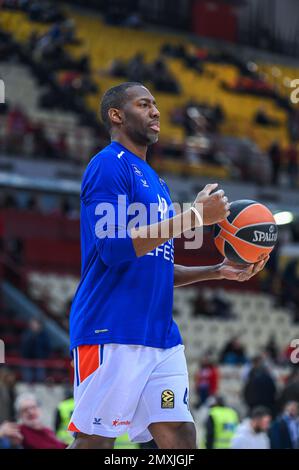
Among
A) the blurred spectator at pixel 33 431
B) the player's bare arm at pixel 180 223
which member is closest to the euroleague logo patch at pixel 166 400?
the player's bare arm at pixel 180 223

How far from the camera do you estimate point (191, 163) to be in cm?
2631

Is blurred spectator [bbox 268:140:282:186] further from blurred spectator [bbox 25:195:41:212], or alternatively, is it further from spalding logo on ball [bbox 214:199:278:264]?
spalding logo on ball [bbox 214:199:278:264]

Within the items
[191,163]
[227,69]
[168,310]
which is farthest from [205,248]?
[168,310]

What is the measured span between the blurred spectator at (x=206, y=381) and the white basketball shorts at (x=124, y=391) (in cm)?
1261

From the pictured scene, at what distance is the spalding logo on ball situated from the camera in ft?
17.0

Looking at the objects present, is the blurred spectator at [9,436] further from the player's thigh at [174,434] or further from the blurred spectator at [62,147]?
the blurred spectator at [62,147]

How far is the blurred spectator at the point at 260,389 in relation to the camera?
15773mm

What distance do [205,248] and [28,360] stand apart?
7443 mm

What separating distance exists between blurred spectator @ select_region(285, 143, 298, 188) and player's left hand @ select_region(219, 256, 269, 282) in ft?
74.8

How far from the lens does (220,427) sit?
40.0ft

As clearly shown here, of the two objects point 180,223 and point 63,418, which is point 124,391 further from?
point 63,418

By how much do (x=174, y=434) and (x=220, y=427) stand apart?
753 centimetres

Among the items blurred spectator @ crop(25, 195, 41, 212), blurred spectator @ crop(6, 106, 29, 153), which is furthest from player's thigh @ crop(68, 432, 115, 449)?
blurred spectator @ crop(6, 106, 29, 153)

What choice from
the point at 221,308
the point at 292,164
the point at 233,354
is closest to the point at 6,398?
the point at 233,354
